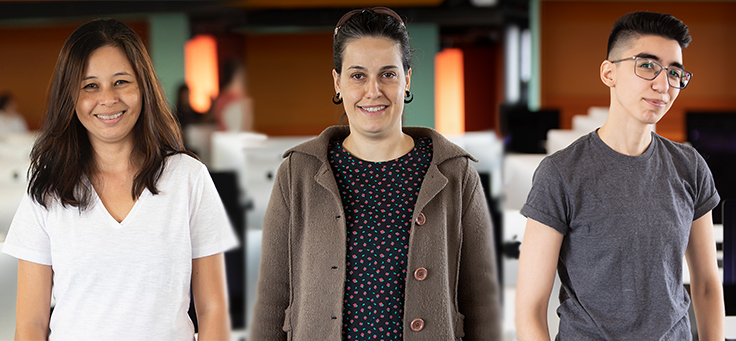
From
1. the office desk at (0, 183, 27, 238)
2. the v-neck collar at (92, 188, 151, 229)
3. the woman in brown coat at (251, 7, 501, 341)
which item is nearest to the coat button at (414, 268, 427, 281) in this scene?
the woman in brown coat at (251, 7, 501, 341)

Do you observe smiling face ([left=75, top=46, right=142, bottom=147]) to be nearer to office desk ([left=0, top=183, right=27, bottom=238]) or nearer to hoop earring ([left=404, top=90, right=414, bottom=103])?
hoop earring ([left=404, top=90, right=414, bottom=103])

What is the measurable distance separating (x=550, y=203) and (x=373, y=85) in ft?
1.41

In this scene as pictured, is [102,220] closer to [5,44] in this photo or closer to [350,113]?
[350,113]

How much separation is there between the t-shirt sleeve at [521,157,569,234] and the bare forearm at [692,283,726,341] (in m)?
0.38

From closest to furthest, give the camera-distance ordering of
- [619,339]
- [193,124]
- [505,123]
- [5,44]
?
1. [619,339]
2. [505,123]
3. [193,124]
4. [5,44]

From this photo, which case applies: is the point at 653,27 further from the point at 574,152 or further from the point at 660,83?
the point at 574,152

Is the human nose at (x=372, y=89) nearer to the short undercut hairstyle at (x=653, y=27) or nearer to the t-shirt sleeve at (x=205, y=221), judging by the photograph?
the t-shirt sleeve at (x=205, y=221)

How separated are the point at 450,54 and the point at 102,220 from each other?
23.5 feet

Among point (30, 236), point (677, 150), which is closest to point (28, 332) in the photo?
point (30, 236)

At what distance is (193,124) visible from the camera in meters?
4.84

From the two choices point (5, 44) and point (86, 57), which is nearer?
point (86, 57)

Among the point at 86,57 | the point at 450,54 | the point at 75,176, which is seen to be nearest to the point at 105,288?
the point at 75,176

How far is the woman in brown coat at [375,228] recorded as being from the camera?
119 centimetres

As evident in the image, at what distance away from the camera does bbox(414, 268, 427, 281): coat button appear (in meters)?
1.18
